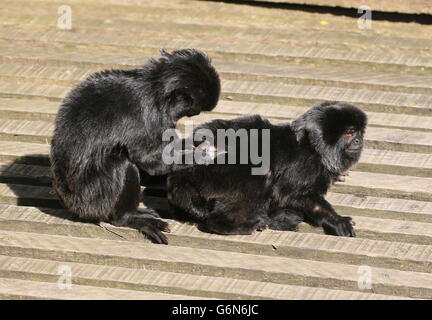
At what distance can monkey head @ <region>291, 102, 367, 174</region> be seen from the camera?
9453 mm

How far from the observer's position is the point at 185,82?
914 cm

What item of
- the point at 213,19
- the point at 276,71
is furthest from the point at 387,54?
the point at 213,19

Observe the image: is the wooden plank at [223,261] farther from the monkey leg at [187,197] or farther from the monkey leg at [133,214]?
the monkey leg at [187,197]

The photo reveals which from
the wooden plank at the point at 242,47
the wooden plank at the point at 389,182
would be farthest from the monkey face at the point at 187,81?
the wooden plank at the point at 242,47

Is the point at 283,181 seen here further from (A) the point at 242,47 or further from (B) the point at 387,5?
(B) the point at 387,5

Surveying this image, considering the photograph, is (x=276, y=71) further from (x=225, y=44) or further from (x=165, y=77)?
(x=165, y=77)

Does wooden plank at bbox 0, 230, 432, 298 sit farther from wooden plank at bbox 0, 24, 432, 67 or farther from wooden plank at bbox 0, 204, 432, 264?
wooden plank at bbox 0, 24, 432, 67

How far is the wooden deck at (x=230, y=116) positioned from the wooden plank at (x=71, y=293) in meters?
0.02

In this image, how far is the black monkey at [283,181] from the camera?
9203 millimetres

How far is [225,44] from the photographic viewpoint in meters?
12.2

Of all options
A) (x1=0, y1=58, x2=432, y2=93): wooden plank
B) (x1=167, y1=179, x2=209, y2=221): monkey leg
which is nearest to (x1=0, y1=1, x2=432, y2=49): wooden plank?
(x1=0, y1=58, x2=432, y2=93): wooden plank
